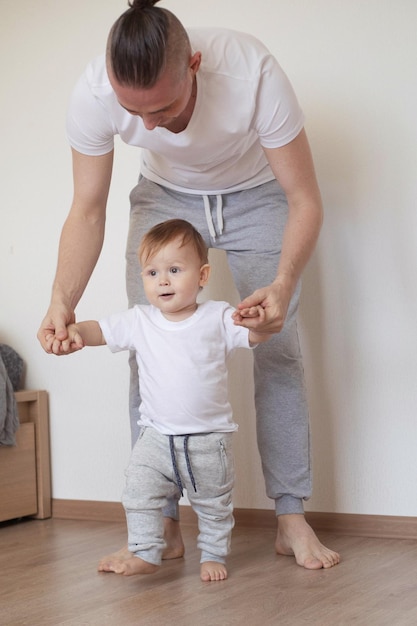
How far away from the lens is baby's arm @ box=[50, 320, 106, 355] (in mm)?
1677

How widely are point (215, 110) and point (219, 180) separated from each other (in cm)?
24

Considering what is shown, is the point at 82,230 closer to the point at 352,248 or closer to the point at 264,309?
the point at 264,309

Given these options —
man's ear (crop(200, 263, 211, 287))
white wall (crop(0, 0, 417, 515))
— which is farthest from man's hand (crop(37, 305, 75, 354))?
white wall (crop(0, 0, 417, 515))

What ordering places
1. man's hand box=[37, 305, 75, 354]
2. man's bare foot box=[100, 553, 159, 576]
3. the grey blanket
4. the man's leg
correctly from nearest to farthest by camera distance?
man's hand box=[37, 305, 75, 354], man's bare foot box=[100, 553, 159, 576], the man's leg, the grey blanket

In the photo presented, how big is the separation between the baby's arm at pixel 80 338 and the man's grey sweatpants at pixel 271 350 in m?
0.35

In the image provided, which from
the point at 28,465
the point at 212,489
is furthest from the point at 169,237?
the point at 28,465

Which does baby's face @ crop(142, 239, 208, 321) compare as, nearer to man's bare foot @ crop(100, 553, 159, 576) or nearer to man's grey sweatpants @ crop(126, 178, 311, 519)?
man's grey sweatpants @ crop(126, 178, 311, 519)

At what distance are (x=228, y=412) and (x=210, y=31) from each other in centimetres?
79

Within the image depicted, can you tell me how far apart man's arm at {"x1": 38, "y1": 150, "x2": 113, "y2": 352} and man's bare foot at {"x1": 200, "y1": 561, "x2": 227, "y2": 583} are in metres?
0.59

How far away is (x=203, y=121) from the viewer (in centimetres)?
176

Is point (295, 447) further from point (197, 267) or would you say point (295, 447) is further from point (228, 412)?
point (197, 267)

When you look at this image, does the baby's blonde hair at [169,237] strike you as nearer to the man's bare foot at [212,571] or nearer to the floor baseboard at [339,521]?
the man's bare foot at [212,571]

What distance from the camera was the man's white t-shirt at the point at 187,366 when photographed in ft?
5.92

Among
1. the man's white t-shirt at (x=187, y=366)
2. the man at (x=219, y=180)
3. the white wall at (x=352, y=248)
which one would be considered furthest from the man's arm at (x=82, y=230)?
the white wall at (x=352, y=248)
